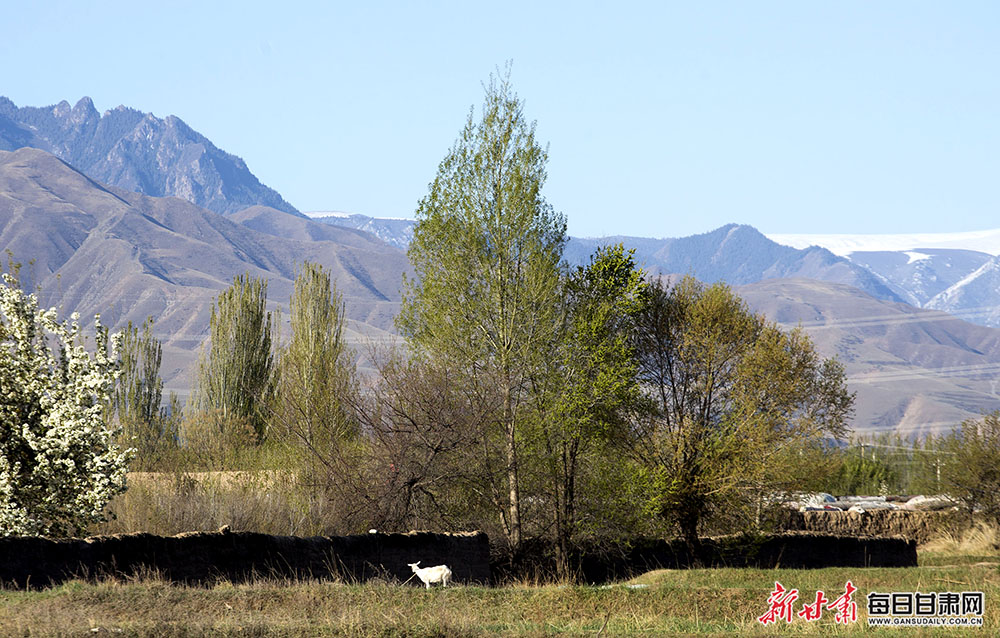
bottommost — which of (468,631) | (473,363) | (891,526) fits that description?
(891,526)

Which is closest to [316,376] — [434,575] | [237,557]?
[237,557]

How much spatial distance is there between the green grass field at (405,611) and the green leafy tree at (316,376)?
12.5m

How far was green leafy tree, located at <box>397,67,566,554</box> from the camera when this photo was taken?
29.2 metres

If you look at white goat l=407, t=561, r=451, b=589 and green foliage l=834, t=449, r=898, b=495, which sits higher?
white goat l=407, t=561, r=451, b=589

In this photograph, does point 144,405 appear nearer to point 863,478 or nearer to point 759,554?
point 759,554

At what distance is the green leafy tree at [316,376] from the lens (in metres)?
29.8

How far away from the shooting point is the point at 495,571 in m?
27.7

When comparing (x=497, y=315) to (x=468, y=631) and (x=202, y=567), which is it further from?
(x=468, y=631)

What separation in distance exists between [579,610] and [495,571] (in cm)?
1125

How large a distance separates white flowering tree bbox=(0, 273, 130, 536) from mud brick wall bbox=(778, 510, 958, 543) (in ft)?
102

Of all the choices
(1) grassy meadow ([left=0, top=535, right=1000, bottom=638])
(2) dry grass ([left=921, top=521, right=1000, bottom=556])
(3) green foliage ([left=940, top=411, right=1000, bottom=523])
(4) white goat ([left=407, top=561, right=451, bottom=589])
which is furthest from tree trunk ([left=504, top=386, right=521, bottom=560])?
(3) green foliage ([left=940, top=411, right=1000, bottom=523])

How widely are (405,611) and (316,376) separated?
66.2 ft

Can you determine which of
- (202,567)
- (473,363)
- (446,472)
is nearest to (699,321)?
(473,363)

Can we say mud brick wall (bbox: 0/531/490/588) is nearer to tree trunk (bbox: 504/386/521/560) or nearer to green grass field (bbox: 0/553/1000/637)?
green grass field (bbox: 0/553/1000/637)
